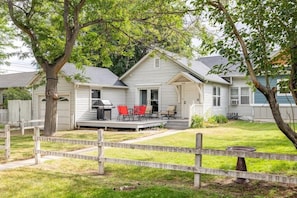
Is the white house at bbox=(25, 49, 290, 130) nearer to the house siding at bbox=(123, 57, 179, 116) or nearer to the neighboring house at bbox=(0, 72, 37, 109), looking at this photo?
the house siding at bbox=(123, 57, 179, 116)

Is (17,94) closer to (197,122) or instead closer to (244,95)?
(197,122)

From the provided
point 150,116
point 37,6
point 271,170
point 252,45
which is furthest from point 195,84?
point 252,45

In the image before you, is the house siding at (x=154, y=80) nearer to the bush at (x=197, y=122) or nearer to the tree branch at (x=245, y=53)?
the bush at (x=197, y=122)

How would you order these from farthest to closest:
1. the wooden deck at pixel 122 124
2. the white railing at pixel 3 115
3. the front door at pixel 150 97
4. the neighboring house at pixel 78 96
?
the white railing at pixel 3 115 → the front door at pixel 150 97 → the neighboring house at pixel 78 96 → the wooden deck at pixel 122 124

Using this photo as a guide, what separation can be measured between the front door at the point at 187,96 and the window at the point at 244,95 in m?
5.40

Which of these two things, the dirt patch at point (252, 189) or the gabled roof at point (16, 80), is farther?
the gabled roof at point (16, 80)

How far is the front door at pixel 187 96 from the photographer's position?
21062 mm

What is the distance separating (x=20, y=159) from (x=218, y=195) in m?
6.61

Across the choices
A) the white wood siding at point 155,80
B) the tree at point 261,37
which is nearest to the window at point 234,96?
the white wood siding at point 155,80

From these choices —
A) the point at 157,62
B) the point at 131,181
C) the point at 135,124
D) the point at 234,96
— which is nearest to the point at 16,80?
the point at 157,62

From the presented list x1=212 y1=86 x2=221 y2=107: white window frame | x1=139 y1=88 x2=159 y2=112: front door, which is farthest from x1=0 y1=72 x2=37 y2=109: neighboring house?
x1=212 y1=86 x2=221 y2=107: white window frame

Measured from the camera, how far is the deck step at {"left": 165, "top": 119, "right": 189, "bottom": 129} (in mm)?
18748

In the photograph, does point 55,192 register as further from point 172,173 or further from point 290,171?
point 290,171

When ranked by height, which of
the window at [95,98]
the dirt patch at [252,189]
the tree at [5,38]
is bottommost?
the dirt patch at [252,189]
